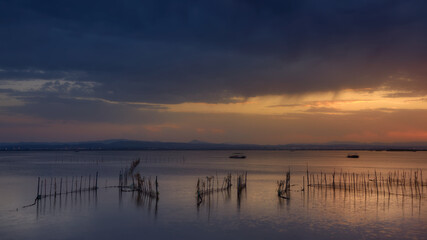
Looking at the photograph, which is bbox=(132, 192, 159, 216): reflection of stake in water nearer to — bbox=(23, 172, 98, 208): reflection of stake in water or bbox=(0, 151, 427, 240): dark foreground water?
bbox=(0, 151, 427, 240): dark foreground water

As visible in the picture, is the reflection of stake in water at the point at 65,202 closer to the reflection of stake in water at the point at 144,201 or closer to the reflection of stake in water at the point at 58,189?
the reflection of stake in water at the point at 58,189

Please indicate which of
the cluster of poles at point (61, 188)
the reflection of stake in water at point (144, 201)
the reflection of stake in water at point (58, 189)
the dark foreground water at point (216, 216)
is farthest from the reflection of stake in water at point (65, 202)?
the reflection of stake in water at point (144, 201)

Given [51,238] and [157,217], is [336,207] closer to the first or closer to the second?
[157,217]

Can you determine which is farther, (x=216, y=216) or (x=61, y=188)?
(x=61, y=188)

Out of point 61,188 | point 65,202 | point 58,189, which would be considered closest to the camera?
point 65,202

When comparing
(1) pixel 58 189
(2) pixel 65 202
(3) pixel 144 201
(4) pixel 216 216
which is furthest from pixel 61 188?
(4) pixel 216 216

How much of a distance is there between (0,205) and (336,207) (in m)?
21.4

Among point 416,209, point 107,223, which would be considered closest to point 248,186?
point 416,209

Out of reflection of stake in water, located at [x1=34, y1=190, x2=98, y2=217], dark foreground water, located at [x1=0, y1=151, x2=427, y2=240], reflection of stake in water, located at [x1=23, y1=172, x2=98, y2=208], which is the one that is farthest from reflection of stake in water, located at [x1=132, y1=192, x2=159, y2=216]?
reflection of stake in water, located at [x1=23, y1=172, x2=98, y2=208]

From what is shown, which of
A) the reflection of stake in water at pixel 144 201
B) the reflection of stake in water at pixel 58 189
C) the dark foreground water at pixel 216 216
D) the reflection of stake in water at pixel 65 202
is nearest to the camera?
the dark foreground water at pixel 216 216

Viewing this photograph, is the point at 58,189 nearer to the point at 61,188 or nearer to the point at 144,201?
the point at 61,188

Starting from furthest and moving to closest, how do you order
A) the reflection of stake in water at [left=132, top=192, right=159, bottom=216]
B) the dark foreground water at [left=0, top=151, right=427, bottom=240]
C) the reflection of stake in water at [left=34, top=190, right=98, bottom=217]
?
the reflection of stake in water at [left=132, top=192, right=159, bottom=216] → the reflection of stake in water at [left=34, top=190, right=98, bottom=217] → the dark foreground water at [left=0, top=151, right=427, bottom=240]

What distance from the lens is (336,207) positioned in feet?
79.6

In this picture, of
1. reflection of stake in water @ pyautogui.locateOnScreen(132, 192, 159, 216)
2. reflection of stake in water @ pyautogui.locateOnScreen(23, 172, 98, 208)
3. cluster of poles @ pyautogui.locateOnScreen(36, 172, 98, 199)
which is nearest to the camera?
reflection of stake in water @ pyautogui.locateOnScreen(132, 192, 159, 216)
